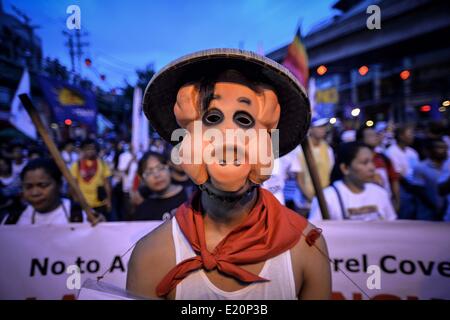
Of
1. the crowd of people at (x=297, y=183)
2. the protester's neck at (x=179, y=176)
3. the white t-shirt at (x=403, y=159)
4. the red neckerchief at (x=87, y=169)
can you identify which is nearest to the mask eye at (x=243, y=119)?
the crowd of people at (x=297, y=183)

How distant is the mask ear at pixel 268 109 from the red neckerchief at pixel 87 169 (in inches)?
140

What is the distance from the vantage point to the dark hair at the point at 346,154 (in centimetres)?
258

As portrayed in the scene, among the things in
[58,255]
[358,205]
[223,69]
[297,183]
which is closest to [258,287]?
[223,69]

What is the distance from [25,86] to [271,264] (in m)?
2.28

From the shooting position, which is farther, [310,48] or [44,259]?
[310,48]

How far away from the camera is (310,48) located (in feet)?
41.9

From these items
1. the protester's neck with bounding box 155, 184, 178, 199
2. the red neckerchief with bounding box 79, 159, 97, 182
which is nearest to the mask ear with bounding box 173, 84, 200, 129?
the protester's neck with bounding box 155, 184, 178, 199

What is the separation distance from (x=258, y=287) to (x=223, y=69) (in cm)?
86

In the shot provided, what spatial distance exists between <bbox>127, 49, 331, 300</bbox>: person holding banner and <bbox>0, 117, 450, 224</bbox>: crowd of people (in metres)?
1.01

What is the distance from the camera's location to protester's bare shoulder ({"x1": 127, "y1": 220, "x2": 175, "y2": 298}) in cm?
116

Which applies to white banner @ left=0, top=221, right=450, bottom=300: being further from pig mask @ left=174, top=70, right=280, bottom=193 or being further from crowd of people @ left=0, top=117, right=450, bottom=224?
pig mask @ left=174, top=70, right=280, bottom=193

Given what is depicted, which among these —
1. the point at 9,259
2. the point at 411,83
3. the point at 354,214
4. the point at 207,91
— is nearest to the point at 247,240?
the point at 207,91

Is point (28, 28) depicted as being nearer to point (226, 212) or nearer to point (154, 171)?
point (154, 171)
